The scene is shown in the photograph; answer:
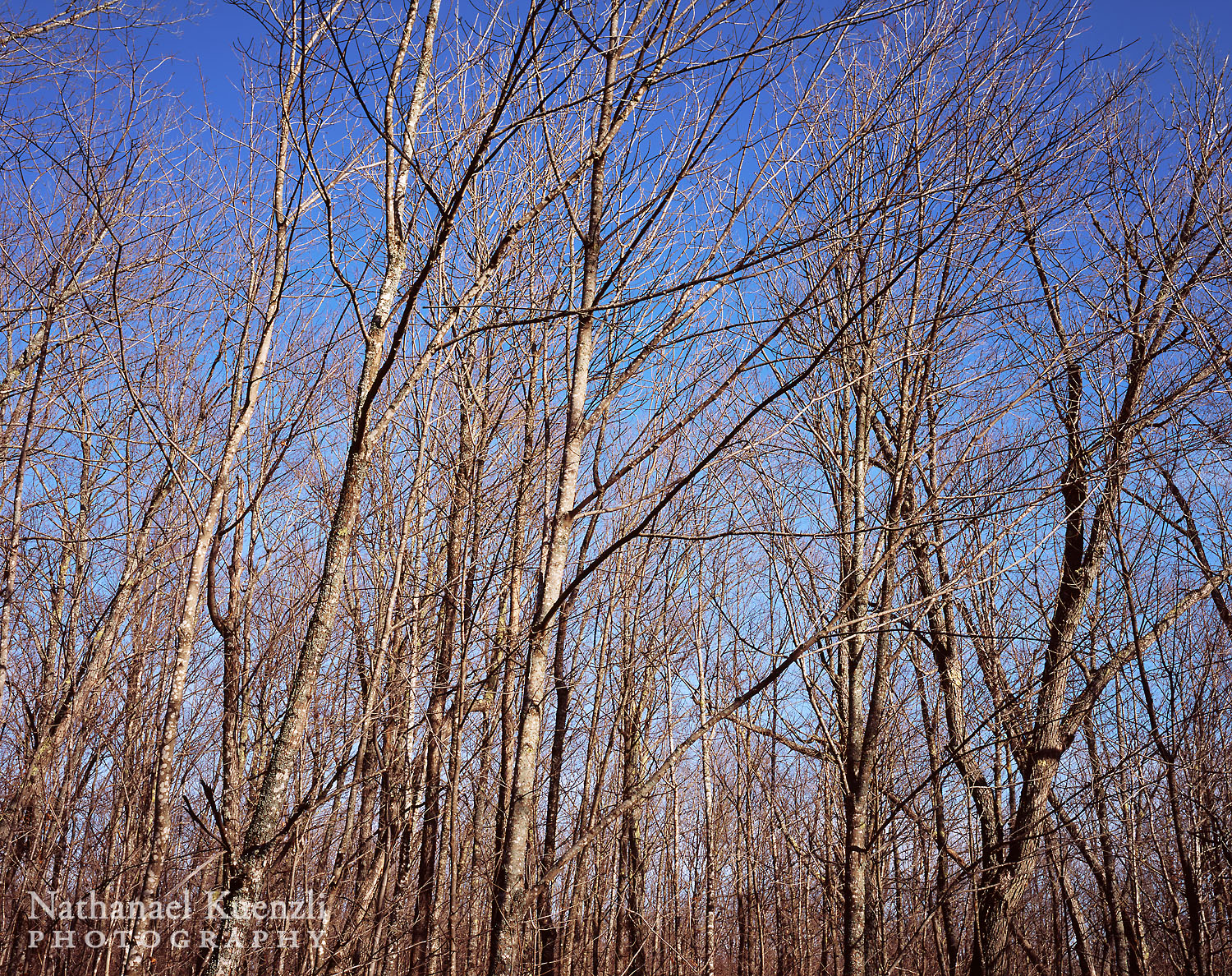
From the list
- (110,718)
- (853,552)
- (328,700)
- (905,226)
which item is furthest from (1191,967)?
(110,718)

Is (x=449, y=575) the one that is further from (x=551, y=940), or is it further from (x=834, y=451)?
(x=551, y=940)

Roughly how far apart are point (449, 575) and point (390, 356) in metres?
3.21

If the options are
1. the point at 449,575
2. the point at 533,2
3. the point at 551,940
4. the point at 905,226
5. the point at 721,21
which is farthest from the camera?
the point at 551,940

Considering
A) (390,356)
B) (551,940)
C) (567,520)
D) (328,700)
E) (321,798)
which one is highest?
(390,356)

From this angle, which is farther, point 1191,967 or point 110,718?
point 110,718

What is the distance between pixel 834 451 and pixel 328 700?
121 inches

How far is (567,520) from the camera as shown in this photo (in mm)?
2586

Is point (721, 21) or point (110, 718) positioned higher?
point (721, 21)

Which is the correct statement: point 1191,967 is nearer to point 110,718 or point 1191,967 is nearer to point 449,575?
point 449,575

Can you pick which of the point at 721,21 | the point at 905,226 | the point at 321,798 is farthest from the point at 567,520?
the point at 905,226

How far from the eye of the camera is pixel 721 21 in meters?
2.45

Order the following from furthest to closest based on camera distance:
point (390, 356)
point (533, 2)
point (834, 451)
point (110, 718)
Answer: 1. point (110, 718)
2. point (834, 451)
3. point (390, 356)
4. point (533, 2)

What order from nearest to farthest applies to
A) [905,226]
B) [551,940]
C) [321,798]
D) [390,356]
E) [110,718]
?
[390,356]
[321,798]
[905,226]
[110,718]
[551,940]

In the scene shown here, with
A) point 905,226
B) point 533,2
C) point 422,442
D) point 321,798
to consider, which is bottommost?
point 321,798
